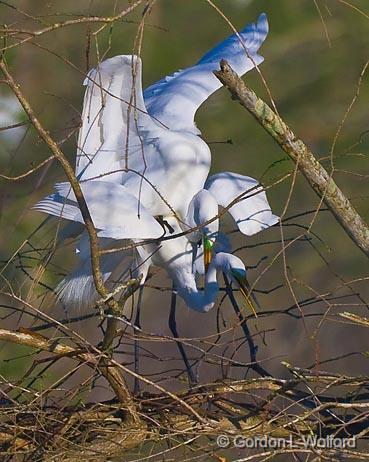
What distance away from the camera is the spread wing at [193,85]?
105 inches

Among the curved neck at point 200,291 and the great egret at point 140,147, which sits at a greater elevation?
the great egret at point 140,147

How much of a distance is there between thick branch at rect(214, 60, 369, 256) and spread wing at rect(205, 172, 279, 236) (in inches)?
15.2

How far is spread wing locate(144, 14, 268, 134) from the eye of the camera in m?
2.67

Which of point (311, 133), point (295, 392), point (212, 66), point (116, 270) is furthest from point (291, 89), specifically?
point (295, 392)

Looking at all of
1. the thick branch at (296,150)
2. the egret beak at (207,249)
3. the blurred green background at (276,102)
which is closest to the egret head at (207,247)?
the egret beak at (207,249)

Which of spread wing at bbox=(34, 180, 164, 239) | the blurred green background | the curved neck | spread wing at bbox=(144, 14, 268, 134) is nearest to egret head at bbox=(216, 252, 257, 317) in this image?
the curved neck

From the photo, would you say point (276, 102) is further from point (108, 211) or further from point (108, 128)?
point (108, 211)

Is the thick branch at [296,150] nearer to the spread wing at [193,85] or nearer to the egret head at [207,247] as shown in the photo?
the egret head at [207,247]

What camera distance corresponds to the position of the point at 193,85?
2.74 meters

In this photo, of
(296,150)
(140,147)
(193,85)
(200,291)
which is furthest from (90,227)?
(193,85)

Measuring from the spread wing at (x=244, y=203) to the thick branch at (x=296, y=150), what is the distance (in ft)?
1.27

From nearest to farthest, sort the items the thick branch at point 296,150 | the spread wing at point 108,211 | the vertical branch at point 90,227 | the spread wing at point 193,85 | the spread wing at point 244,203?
the vertical branch at point 90,227 < the thick branch at point 296,150 < the spread wing at point 108,211 < the spread wing at point 244,203 < the spread wing at point 193,85

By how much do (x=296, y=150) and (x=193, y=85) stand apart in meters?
0.96

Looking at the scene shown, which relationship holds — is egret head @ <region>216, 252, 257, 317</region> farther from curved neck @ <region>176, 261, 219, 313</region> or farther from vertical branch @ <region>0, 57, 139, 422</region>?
vertical branch @ <region>0, 57, 139, 422</region>
